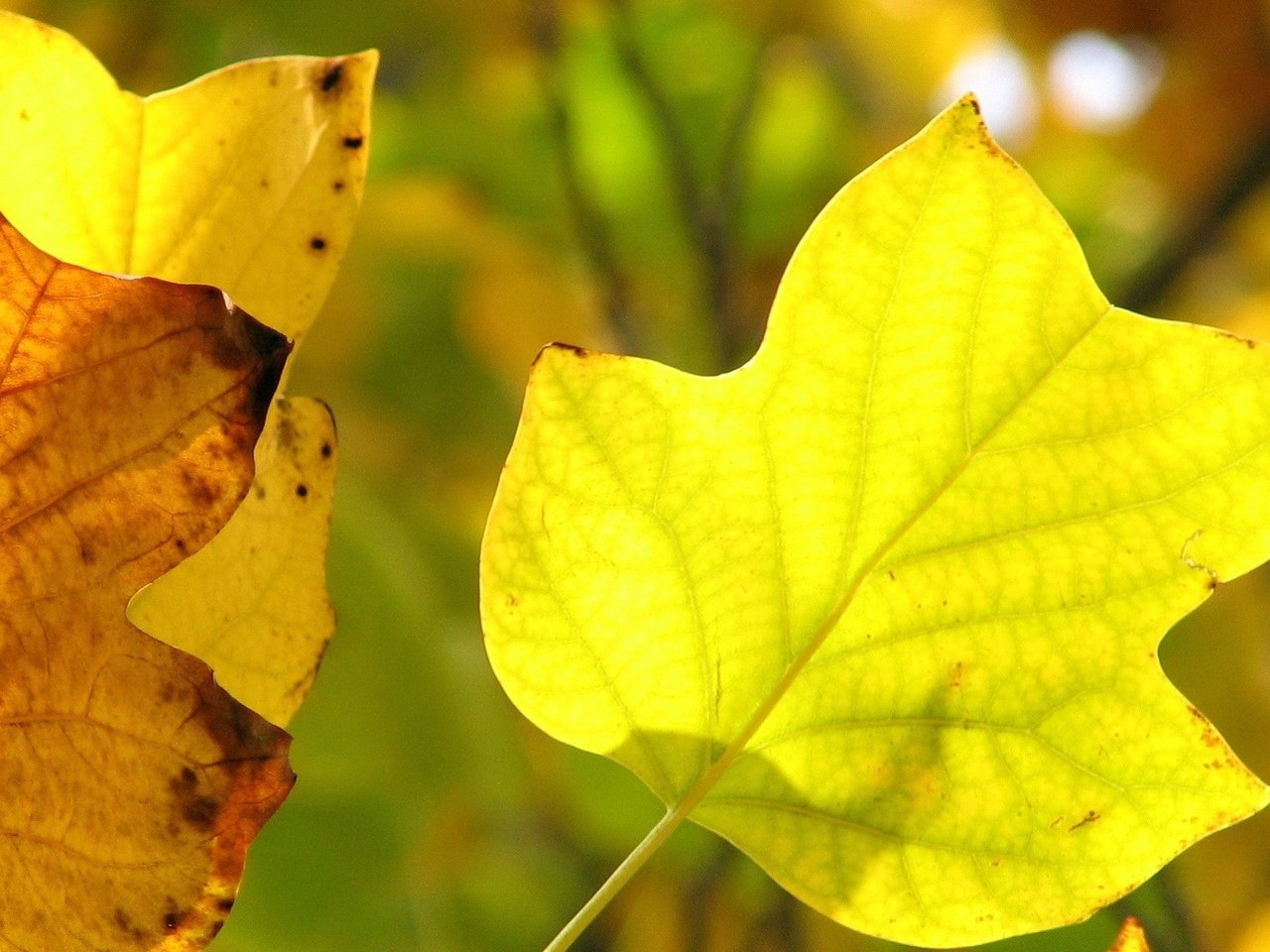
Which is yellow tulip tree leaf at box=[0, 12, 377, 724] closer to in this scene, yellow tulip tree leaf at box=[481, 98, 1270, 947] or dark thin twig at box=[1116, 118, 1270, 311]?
yellow tulip tree leaf at box=[481, 98, 1270, 947]

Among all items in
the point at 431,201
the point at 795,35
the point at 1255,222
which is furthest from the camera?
the point at 1255,222

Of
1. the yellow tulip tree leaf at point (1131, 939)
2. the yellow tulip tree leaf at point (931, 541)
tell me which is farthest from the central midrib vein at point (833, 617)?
the yellow tulip tree leaf at point (1131, 939)

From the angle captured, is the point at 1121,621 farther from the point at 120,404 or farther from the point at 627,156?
the point at 627,156

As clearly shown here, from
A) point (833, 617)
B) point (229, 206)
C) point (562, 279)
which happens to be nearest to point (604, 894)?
point (833, 617)

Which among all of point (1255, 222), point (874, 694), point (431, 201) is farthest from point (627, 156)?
point (874, 694)

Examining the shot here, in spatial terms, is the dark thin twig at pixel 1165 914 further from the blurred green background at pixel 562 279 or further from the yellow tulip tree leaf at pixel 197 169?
the yellow tulip tree leaf at pixel 197 169

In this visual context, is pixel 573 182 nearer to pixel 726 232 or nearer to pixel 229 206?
pixel 726 232

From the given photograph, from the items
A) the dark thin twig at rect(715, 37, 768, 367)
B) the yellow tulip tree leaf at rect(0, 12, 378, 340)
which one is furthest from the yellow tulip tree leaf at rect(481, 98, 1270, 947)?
the dark thin twig at rect(715, 37, 768, 367)
